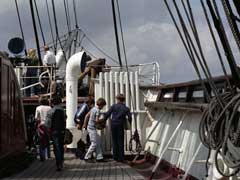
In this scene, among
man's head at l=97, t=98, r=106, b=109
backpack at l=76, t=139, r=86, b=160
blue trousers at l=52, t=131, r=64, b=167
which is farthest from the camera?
backpack at l=76, t=139, r=86, b=160

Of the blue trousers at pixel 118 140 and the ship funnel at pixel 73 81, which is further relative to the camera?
the ship funnel at pixel 73 81

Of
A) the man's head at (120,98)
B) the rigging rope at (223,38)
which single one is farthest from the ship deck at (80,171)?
the rigging rope at (223,38)

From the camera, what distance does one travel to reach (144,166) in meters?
13.6

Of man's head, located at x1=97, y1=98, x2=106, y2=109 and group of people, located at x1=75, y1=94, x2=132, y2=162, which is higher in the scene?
man's head, located at x1=97, y1=98, x2=106, y2=109

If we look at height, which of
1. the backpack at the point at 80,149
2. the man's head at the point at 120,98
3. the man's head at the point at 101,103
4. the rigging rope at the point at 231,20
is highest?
the rigging rope at the point at 231,20

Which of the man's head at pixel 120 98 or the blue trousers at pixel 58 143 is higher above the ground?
the man's head at pixel 120 98

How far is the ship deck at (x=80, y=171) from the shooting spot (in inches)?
471

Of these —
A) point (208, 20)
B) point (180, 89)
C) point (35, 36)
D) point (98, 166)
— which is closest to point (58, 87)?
point (35, 36)

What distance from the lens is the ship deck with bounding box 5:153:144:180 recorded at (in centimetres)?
1195

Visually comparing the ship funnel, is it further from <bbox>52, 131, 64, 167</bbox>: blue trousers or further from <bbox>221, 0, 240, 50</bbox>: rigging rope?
<bbox>221, 0, 240, 50</bbox>: rigging rope

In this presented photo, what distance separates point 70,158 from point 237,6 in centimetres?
1071

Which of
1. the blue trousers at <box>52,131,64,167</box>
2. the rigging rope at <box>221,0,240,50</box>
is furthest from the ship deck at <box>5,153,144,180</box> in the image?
the rigging rope at <box>221,0,240,50</box>

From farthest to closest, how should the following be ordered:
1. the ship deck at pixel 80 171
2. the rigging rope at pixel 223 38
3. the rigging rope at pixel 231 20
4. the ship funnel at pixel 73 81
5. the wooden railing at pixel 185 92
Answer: the ship funnel at pixel 73 81 < the ship deck at pixel 80 171 < the wooden railing at pixel 185 92 < the rigging rope at pixel 223 38 < the rigging rope at pixel 231 20

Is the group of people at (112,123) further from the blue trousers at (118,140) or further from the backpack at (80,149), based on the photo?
the backpack at (80,149)
